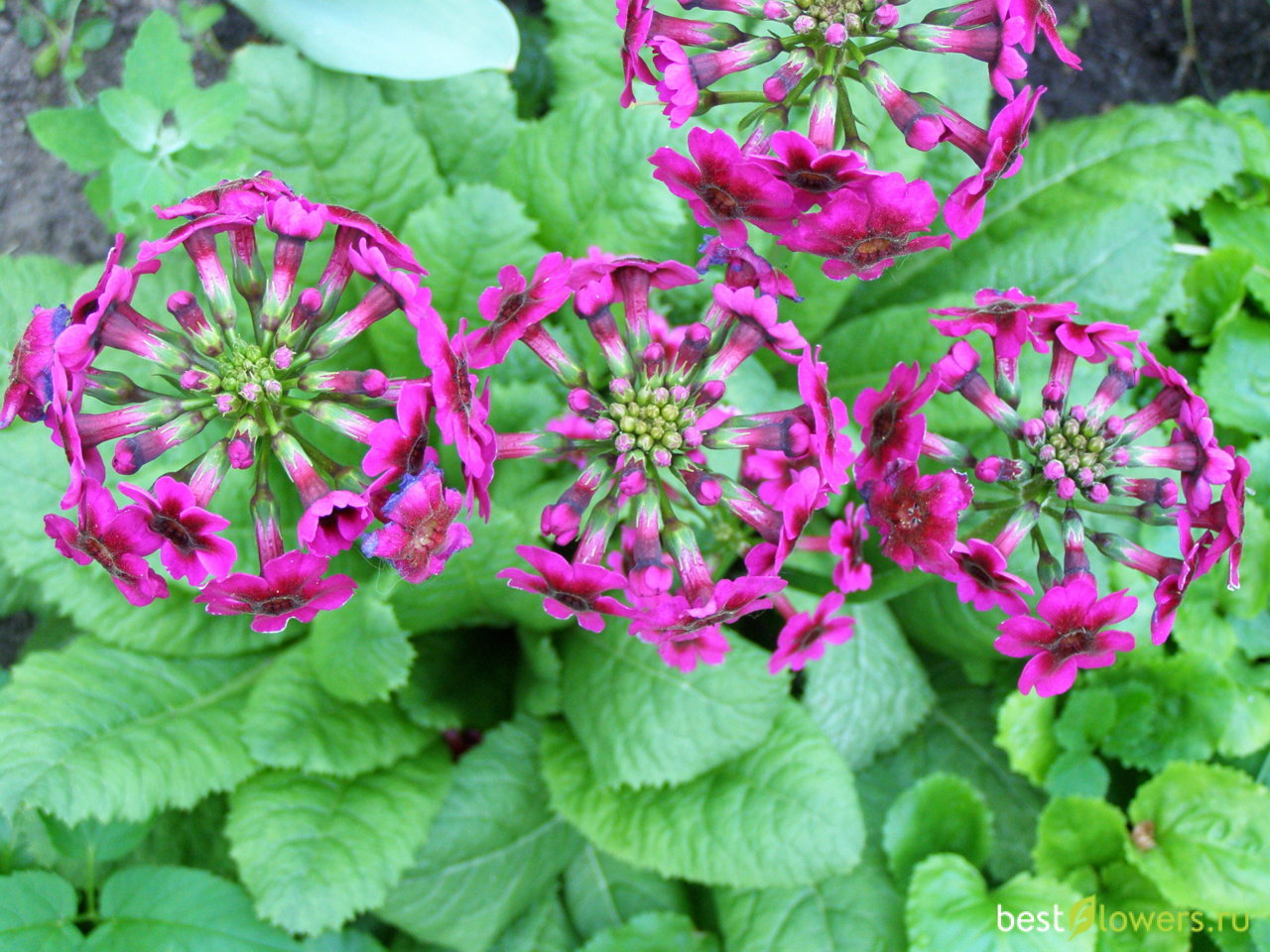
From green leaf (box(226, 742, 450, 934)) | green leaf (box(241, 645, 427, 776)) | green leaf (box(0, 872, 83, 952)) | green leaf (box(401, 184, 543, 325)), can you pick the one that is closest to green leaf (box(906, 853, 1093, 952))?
green leaf (box(226, 742, 450, 934))

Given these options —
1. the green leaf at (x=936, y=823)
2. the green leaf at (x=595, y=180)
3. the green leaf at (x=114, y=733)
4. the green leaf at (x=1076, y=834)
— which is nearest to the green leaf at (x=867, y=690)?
the green leaf at (x=936, y=823)

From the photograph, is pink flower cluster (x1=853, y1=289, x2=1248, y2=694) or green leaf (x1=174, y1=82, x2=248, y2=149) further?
green leaf (x1=174, y1=82, x2=248, y2=149)

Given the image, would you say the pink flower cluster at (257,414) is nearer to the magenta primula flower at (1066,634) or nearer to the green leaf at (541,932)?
the magenta primula flower at (1066,634)

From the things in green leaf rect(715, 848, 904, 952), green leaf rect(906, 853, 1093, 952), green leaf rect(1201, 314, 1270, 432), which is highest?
green leaf rect(1201, 314, 1270, 432)

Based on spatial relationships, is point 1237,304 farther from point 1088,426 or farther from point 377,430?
point 377,430

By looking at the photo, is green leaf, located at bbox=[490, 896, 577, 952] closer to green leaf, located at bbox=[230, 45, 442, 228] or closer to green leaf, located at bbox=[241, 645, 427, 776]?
green leaf, located at bbox=[241, 645, 427, 776]

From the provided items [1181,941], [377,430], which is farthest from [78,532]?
[1181,941]

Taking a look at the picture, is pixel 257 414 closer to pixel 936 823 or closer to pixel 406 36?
pixel 406 36
